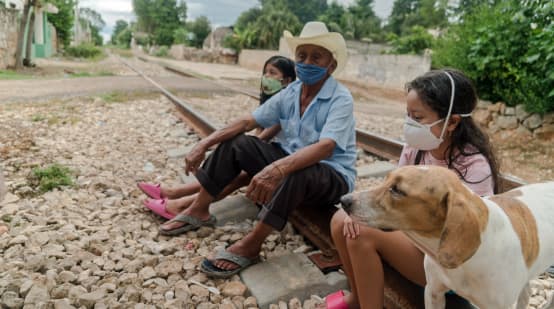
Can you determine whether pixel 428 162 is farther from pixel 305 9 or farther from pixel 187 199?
pixel 305 9

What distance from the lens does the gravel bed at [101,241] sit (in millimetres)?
2170

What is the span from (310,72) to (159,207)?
151 cm

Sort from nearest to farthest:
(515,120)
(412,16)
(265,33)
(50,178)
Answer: (50,178), (515,120), (265,33), (412,16)

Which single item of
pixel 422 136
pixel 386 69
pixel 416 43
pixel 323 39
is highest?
pixel 416 43

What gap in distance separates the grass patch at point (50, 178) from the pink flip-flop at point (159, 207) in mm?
1012

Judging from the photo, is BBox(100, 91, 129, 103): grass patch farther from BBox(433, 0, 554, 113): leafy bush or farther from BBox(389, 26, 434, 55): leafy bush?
BBox(389, 26, 434, 55): leafy bush

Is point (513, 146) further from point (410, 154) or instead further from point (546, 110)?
point (410, 154)

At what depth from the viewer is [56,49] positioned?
31406mm

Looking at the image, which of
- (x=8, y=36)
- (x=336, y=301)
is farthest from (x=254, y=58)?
(x=336, y=301)

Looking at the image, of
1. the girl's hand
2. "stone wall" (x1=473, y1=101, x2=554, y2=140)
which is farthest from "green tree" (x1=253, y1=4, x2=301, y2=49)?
the girl's hand

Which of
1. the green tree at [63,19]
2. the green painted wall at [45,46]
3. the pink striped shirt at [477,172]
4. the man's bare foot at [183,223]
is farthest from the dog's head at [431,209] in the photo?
the green tree at [63,19]

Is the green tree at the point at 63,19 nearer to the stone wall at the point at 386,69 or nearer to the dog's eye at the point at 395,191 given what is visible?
the stone wall at the point at 386,69

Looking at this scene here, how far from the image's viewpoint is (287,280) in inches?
91.2

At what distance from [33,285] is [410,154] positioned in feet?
6.94
